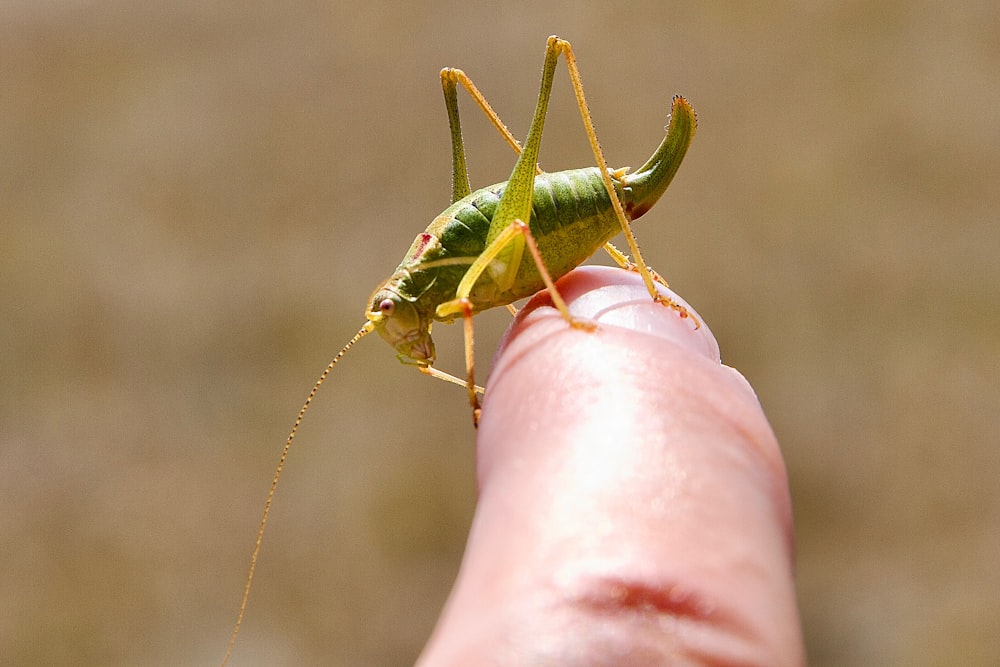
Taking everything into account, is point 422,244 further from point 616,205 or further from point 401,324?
point 616,205

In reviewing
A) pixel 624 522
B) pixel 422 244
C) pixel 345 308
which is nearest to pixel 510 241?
pixel 422 244

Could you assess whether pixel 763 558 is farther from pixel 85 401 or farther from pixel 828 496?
pixel 85 401

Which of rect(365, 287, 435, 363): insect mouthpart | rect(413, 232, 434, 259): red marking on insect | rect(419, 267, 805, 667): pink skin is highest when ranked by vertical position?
rect(413, 232, 434, 259): red marking on insect

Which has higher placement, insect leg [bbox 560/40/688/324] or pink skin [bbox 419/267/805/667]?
insect leg [bbox 560/40/688/324]

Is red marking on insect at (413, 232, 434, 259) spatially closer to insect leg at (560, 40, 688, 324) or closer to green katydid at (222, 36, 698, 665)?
green katydid at (222, 36, 698, 665)

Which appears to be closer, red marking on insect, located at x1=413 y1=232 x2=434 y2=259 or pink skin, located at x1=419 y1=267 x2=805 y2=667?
pink skin, located at x1=419 y1=267 x2=805 y2=667

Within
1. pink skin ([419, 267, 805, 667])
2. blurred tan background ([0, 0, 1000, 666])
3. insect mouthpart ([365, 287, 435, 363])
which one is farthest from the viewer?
blurred tan background ([0, 0, 1000, 666])

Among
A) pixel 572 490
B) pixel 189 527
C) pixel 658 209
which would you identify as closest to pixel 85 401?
pixel 189 527

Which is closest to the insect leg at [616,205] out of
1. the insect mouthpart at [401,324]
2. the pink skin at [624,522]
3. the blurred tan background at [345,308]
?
the pink skin at [624,522]

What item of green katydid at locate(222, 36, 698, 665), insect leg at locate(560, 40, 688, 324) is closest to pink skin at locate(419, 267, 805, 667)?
insect leg at locate(560, 40, 688, 324)
